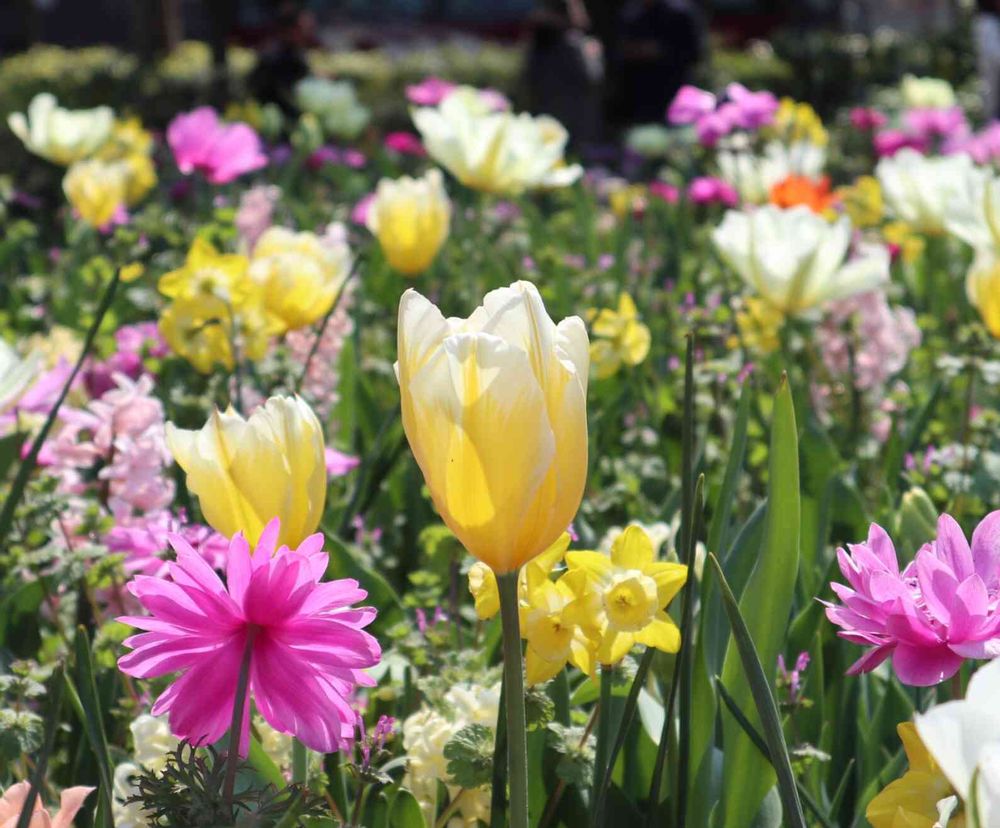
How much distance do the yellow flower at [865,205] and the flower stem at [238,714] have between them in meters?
3.06

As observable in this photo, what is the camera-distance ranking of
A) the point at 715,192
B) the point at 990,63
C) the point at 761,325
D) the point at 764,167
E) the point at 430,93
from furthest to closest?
the point at 990,63
the point at 430,93
the point at 715,192
the point at 764,167
the point at 761,325

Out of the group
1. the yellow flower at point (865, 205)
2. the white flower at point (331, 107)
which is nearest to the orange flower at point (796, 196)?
the yellow flower at point (865, 205)

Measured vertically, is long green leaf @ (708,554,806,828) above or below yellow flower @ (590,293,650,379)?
above

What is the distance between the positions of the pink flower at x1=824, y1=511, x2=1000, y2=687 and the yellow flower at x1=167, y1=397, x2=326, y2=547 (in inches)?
13.5

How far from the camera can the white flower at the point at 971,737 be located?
0.57 m

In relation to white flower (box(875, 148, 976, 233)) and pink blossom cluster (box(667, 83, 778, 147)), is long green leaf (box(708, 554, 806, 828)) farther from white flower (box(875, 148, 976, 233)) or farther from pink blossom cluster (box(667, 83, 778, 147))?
pink blossom cluster (box(667, 83, 778, 147))

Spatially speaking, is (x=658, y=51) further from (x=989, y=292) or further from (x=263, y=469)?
(x=263, y=469)

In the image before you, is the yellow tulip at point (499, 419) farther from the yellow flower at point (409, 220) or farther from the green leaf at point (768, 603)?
the yellow flower at point (409, 220)

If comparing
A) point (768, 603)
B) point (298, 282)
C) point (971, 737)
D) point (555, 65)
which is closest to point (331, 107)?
point (555, 65)

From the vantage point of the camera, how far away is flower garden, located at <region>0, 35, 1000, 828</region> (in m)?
0.81

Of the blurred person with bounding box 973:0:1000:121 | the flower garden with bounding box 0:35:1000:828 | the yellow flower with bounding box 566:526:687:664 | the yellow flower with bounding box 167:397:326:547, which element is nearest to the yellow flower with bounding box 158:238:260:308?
the flower garden with bounding box 0:35:1000:828

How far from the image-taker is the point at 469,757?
1003 mm

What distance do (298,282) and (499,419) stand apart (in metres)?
1.19

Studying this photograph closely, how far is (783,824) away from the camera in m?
1.17
